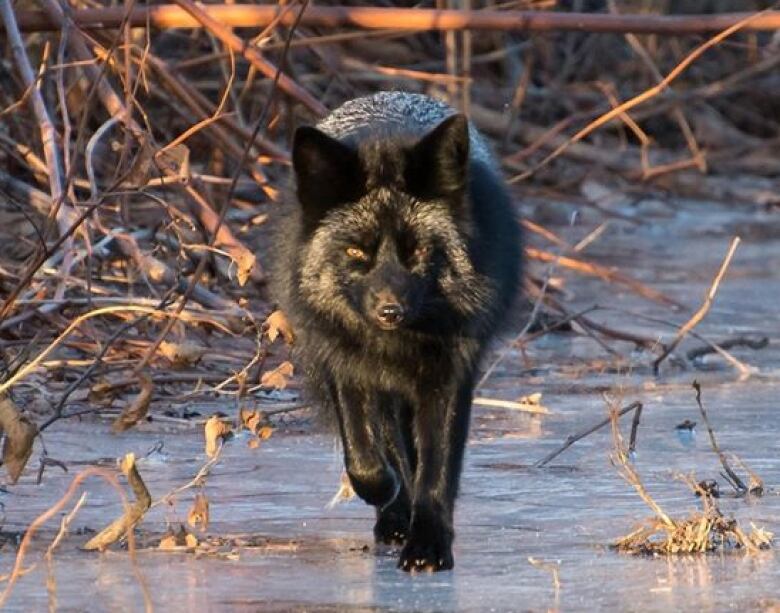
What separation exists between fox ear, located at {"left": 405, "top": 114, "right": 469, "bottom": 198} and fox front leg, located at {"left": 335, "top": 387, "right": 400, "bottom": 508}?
59 cm

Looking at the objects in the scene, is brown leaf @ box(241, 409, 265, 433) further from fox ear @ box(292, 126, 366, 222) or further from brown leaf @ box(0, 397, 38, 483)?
brown leaf @ box(0, 397, 38, 483)

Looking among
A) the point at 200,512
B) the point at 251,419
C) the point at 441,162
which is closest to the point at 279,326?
the point at 251,419

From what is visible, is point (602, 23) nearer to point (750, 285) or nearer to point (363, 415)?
point (363, 415)

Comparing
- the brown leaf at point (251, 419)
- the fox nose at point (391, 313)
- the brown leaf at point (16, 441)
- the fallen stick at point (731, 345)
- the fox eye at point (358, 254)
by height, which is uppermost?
the fox eye at point (358, 254)

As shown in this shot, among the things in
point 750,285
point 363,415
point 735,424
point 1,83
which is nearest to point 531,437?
point 735,424

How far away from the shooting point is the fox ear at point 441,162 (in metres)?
4.53

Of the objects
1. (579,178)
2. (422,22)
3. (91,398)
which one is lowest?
(579,178)

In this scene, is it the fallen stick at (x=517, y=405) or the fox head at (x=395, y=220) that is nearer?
the fox head at (x=395, y=220)

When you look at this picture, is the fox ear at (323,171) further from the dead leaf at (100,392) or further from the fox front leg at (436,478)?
the dead leaf at (100,392)

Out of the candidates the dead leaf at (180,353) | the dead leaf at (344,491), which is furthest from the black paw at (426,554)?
the dead leaf at (180,353)

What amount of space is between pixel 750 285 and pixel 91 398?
5.19 m

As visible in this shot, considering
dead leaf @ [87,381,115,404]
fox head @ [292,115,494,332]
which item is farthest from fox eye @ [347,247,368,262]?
dead leaf @ [87,381,115,404]

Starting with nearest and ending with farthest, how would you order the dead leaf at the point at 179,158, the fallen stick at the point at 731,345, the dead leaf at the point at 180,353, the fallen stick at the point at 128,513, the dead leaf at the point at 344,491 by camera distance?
the fallen stick at the point at 128,513, the dead leaf at the point at 344,491, the dead leaf at the point at 180,353, the dead leaf at the point at 179,158, the fallen stick at the point at 731,345

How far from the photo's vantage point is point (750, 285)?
9789mm
